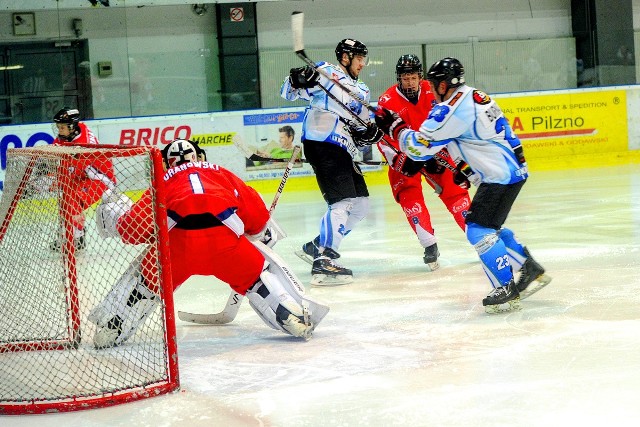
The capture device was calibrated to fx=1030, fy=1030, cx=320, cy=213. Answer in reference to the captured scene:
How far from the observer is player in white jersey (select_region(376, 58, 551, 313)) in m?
4.40

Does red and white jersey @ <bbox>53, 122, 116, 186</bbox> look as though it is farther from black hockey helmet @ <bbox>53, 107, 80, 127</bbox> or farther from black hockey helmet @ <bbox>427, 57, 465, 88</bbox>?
black hockey helmet @ <bbox>53, 107, 80, 127</bbox>

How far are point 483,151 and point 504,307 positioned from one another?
68 cm

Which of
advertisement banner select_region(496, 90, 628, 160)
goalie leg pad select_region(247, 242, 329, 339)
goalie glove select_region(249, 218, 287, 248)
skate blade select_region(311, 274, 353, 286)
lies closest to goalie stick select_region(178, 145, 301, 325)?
goalie glove select_region(249, 218, 287, 248)

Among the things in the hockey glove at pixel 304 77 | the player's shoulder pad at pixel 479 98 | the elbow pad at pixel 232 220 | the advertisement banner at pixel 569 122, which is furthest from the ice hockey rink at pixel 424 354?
the advertisement banner at pixel 569 122

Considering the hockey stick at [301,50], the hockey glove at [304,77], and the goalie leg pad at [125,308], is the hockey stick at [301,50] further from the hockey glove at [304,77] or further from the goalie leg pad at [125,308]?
the goalie leg pad at [125,308]

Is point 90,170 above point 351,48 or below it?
below

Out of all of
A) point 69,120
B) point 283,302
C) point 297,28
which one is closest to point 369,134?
point 297,28

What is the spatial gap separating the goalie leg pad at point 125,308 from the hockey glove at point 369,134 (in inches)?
76.6

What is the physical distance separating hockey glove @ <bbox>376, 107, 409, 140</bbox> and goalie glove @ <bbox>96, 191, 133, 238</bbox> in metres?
1.48

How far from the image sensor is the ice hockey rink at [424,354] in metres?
3.10

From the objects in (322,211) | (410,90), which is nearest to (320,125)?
(410,90)

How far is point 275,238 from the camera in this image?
14.3 feet

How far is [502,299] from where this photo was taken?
4430 mm

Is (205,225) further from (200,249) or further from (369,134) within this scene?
(369,134)
